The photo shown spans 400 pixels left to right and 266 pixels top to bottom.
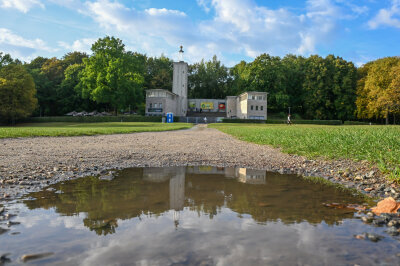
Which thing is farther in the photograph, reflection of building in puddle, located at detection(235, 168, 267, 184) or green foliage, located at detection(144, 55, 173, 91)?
green foliage, located at detection(144, 55, 173, 91)

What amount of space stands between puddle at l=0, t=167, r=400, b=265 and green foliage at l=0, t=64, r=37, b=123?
5196 cm

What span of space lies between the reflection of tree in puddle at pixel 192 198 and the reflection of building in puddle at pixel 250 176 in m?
0.02

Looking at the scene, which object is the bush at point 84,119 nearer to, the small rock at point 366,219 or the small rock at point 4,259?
the small rock at point 4,259

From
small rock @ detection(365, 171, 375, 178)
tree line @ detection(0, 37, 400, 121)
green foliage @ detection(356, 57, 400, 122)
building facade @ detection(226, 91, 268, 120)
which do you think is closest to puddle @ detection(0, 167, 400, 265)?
small rock @ detection(365, 171, 375, 178)

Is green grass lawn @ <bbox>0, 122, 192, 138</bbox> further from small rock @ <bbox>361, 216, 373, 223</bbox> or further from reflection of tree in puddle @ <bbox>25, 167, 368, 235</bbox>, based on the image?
small rock @ <bbox>361, 216, 373, 223</bbox>

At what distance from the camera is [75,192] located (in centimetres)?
447

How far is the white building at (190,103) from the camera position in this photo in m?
61.5

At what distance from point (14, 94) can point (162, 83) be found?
37.3 metres

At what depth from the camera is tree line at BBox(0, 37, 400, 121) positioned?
49.2 m

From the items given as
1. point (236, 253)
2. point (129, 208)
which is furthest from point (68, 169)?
point (236, 253)

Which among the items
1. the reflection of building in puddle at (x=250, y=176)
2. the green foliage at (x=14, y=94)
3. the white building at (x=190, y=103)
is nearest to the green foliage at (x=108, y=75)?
the white building at (x=190, y=103)

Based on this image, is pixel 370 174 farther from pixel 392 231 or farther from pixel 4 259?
pixel 4 259

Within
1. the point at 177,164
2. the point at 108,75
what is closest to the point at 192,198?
the point at 177,164

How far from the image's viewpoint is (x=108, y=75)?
167 ft
